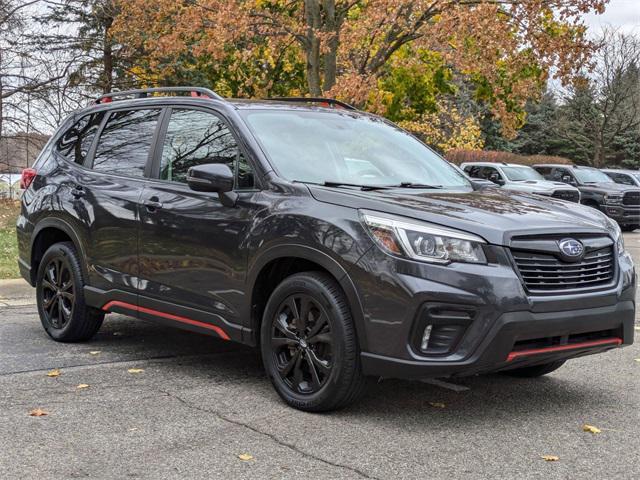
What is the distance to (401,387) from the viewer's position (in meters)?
5.77

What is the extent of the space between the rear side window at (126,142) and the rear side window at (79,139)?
0.15m

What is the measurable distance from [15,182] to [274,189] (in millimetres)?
20410

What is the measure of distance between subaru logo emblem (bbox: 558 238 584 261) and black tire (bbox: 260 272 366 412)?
116 cm

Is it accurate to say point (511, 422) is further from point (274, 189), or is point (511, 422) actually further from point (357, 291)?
point (274, 189)

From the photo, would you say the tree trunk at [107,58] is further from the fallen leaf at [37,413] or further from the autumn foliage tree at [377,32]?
the fallen leaf at [37,413]

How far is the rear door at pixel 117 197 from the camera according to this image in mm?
6246

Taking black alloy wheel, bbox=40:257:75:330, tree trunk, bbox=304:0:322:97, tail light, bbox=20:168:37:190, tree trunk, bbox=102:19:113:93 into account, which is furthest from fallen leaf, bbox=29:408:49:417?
tree trunk, bbox=102:19:113:93

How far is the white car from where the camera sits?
22.5 m

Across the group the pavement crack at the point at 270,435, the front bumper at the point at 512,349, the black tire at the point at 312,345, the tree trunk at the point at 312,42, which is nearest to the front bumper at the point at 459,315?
the front bumper at the point at 512,349

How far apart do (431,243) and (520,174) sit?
20074 millimetres

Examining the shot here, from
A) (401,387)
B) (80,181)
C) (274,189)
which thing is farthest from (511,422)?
(80,181)

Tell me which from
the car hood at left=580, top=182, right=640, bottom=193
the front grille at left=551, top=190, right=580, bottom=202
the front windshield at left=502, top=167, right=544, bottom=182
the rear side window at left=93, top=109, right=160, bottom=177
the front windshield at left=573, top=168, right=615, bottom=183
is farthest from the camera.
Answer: the front windshield at left=573, top=168, right=615, bottom=183

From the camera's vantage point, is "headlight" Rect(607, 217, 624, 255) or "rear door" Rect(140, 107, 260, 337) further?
"rear door" Rect(140, 107, 260, 337)

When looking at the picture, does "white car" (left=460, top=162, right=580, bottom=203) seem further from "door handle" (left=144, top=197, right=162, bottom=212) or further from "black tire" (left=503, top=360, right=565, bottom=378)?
"door handle" (left=144, top=197, right=162, bottom=212)
